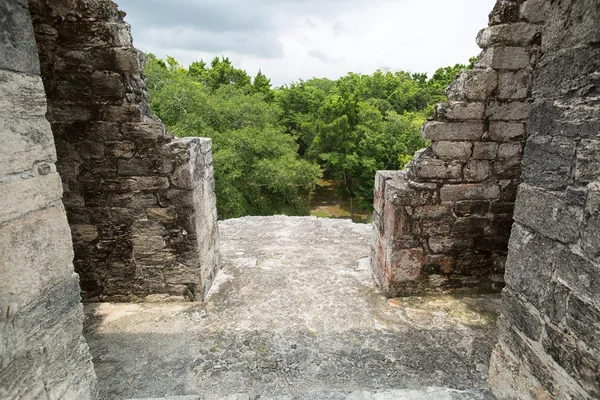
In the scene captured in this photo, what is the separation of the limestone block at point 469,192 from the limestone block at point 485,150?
302 mm

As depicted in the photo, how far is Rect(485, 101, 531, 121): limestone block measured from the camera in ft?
11.4

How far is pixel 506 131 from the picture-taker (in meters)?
3.55

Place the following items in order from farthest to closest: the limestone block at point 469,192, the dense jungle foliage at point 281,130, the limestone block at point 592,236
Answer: the dense jungle foliage at point 281,130 → the limestone block at point 469,192 → the limestone block at point 592,236

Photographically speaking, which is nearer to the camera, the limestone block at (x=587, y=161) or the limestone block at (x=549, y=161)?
the limestone block at (x=587, y=161)

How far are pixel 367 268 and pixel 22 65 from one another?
164 inches

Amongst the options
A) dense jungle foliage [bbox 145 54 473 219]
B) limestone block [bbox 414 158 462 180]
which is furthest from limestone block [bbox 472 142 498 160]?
dense jungle foliage [bbox 145 54 473 219]

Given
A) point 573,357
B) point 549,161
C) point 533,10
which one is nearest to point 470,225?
point 533,10

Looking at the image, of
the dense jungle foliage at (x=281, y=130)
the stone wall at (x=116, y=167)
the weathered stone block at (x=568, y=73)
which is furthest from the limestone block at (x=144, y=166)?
the dense jungle foliage at (x=281, y=130)

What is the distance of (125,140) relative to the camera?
3398 mm

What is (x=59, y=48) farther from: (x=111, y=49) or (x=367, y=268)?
(x=367, y=268)

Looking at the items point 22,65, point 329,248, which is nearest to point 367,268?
point 329,248

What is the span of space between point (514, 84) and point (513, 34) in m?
0.46

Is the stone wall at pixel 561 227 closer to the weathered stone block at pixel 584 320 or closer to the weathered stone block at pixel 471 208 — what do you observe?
the weathered stone block at pixel 584 320

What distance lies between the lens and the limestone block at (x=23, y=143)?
1.37m
